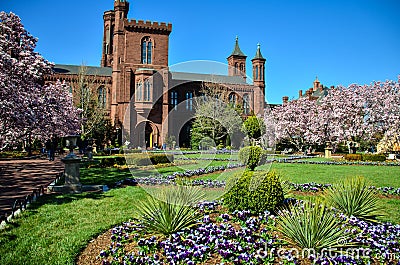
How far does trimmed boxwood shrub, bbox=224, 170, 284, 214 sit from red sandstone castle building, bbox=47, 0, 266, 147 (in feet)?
116

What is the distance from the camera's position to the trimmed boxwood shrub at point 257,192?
607cm

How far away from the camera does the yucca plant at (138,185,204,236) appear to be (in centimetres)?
538

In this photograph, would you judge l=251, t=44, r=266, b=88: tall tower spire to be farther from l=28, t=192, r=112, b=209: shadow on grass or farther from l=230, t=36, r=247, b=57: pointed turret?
l=28, t=192, r=112, b=209: shadow on grass

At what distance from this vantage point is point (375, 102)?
2773 centimetres

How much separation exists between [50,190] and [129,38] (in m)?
39.7

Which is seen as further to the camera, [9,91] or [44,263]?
[9,91]

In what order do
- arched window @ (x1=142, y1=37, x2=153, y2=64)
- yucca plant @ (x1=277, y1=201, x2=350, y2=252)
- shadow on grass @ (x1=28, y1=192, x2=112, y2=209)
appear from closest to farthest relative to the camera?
yucca plant @ (x1=277, y1=201, x2=350, y2=252) → shadow on grass @ (x1=28, y1=192, x2=112, y2=209) → arched window @ (x1=142, y1=37, x2=153, y2=64)

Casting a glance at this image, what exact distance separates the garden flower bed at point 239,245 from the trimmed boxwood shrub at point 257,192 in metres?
0.19

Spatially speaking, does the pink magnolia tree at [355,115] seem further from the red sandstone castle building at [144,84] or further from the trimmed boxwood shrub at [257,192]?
the trimmed boxwood shrub at [257,192]

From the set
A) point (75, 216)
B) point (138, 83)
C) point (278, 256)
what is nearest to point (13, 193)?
point (75, 216)

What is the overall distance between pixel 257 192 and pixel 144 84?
38.2 metres

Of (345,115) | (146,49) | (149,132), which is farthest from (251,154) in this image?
(146,49)

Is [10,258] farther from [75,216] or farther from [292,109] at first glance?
[292,109]

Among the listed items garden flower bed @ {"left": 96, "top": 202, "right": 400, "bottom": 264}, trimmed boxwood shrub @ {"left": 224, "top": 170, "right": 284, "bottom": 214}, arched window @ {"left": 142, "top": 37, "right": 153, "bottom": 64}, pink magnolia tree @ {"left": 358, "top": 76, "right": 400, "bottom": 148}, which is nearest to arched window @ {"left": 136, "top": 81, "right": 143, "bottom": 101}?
arched window @ {"left": 142, "top": 37, "right": 153, "bottom": 64}
